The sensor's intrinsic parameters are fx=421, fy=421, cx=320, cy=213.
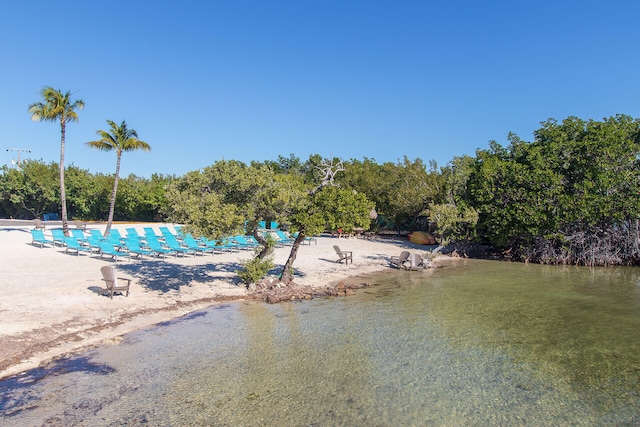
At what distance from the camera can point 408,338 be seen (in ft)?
33.3

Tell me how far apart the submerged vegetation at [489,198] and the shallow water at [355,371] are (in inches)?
121

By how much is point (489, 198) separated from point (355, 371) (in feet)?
66.4

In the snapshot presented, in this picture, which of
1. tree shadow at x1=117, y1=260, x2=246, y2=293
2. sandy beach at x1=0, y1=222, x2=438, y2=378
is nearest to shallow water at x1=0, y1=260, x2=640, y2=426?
sandy beach at x1=0, y1=222, x2=438, y2=378

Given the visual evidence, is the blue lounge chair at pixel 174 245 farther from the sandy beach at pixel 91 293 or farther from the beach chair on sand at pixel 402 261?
the beach chair on sand at pixel 402 261

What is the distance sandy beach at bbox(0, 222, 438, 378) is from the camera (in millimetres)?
9156

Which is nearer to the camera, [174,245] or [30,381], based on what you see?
[30,381]

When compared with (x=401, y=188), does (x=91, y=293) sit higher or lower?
lower

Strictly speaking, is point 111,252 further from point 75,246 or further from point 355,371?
point 355,371

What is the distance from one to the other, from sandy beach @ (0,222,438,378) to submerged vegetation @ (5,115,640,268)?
8.27 ft

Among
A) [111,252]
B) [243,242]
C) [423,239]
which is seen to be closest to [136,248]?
[111,252]

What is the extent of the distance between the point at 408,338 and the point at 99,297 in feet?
29.2

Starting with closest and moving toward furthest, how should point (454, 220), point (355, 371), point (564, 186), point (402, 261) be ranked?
point (355, 371) → point (402, 261) → point (564, 186) → point (454, 220)

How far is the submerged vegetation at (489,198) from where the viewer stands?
1338 centimetres

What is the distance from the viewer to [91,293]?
12.6 metres
